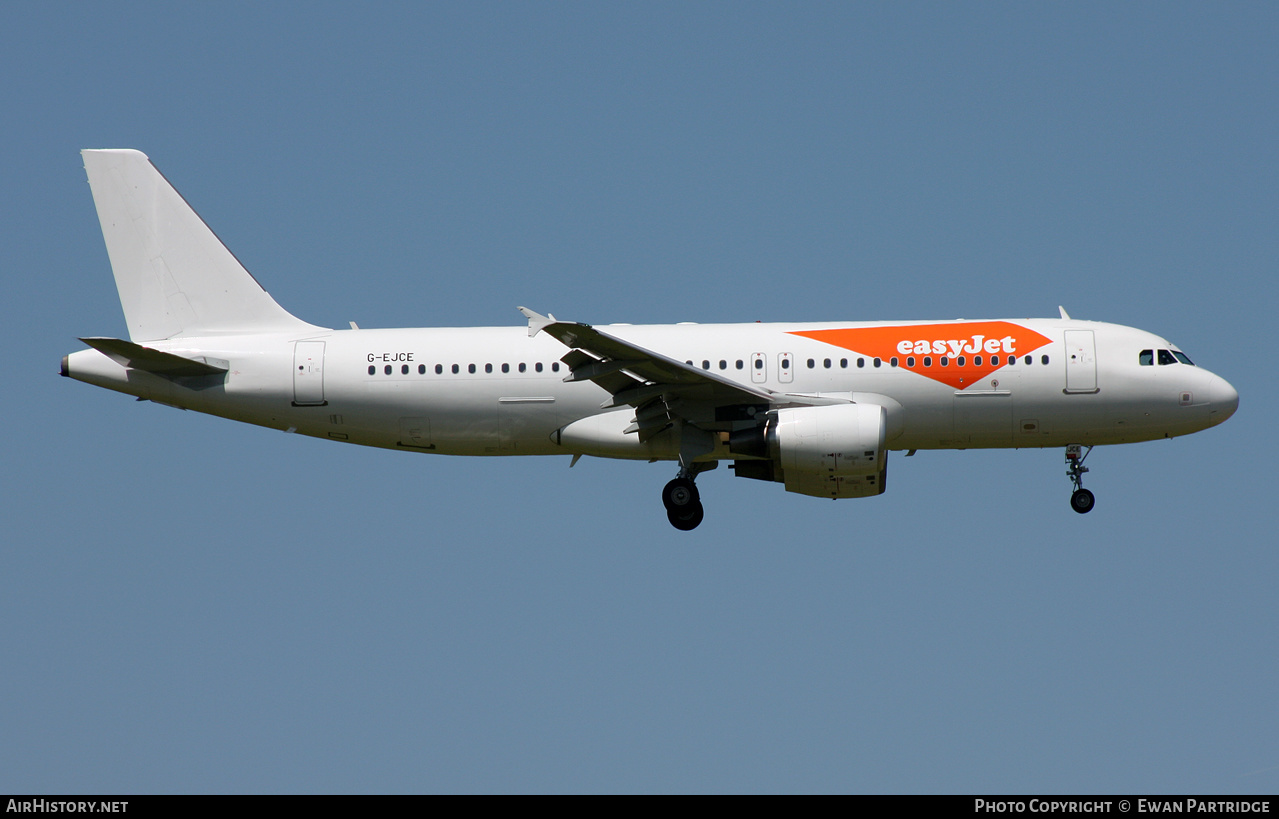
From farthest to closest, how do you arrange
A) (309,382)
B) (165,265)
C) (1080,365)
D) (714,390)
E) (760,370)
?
(165,265)
(309,382)
(760,370)
(1080,365)
(714,390)

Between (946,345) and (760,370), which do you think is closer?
(946,345)

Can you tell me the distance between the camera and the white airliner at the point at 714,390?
31.9 m

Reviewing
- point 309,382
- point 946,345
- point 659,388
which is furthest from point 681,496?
point 309,382

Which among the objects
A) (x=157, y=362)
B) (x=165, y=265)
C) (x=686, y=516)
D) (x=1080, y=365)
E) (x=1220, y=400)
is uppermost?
(x=165, y=265)

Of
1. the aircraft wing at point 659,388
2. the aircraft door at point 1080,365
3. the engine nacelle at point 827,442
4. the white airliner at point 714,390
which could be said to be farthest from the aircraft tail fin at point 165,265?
the aircraft door at point 1080,365

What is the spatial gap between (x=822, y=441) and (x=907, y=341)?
11.7 ft

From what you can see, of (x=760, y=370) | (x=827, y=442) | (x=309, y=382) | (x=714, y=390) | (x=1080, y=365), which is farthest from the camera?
(x=309, y=382)

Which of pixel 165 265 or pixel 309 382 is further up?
pixel 165 265

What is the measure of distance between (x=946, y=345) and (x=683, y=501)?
7071 millimetres

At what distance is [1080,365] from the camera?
32625 mm

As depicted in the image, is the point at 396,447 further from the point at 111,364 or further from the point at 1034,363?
the point at 1034,363

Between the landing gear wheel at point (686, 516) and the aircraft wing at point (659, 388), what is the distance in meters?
1.94

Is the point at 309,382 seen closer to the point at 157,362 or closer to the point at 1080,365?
the point at 157,362
